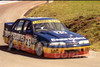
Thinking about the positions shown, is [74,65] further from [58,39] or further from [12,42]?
[12,42]

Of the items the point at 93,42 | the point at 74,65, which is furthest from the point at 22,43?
the point at 93,42

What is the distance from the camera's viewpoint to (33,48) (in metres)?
10.7

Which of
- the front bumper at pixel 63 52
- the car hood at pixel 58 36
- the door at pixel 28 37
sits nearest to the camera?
the front bumper at pixel 63 52

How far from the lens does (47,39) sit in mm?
9977

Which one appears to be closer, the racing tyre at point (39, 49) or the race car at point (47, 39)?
the race car at point (47, 39)

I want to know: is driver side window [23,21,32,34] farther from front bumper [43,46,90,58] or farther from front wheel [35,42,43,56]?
front bumper [43,46,90,58]

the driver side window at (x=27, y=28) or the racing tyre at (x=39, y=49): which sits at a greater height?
the driver side window at (x=27, y=28)

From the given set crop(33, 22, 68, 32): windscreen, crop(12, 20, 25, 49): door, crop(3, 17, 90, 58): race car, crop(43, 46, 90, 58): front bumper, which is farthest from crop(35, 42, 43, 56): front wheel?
crop(12, 20, 25, 49): door

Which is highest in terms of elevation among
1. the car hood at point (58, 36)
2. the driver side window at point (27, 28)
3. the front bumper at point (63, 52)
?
the driver side window at point (27, 28)

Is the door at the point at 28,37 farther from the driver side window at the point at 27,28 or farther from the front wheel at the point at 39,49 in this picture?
the front wheel at the point at 39,49

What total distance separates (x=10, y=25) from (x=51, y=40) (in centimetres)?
368

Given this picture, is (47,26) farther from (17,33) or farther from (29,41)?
(17,33)

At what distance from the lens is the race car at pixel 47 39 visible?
32.5 ft

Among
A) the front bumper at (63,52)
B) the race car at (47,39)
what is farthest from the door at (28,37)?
the front bumper at (63,52)
